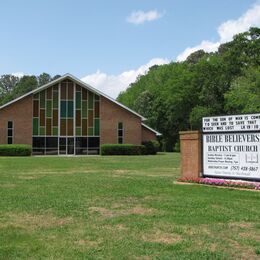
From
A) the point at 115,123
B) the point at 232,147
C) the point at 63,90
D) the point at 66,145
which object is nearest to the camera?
the point at 232,147

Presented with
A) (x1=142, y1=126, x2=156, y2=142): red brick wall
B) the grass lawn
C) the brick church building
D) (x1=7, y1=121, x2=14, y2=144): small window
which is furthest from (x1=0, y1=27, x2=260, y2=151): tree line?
the grass lawn

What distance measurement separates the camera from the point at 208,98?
232 ft

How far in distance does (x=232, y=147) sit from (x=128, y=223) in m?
8.08

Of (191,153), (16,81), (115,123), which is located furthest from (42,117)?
(16,81)

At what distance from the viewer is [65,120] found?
52.4 metres

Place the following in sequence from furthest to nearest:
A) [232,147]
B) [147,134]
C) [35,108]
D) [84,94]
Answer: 1. [147,134]
2. [84,94]
3. [35,108]
4. [232,147]

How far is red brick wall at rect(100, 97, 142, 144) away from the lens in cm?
5316

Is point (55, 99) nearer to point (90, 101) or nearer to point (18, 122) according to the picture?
point (90, 101)

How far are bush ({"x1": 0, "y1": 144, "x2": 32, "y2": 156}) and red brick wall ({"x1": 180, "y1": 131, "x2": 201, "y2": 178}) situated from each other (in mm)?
32333

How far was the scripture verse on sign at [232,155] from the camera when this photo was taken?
1593 cm

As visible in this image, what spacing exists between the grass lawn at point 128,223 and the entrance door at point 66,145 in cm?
3704

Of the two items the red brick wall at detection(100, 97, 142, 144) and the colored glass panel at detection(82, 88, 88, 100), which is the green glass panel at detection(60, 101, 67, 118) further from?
the red brick wall at detection(100, 97, 142, 144)

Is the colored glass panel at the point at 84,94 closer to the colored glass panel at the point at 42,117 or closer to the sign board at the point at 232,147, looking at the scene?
the colored glass panel at the point at 42,117

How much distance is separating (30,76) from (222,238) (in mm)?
135979
